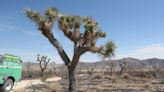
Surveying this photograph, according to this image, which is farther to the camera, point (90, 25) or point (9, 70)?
point (9, 70)

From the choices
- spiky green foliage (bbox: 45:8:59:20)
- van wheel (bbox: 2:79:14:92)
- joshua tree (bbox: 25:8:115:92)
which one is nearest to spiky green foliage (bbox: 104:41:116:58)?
joshua tree (bbox: 25:8:115:92)

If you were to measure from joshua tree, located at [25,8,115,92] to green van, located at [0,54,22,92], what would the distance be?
2.87 metres

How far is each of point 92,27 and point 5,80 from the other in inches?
254

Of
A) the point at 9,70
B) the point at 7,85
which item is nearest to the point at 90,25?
the point at 9,70

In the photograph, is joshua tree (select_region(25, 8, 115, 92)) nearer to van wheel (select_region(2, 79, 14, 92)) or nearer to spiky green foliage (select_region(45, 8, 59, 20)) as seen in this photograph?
spiky green foliage (select_region(45, 8, 59, 20))

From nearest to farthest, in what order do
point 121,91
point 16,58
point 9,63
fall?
point 9,63, point 16,58, point 121,91

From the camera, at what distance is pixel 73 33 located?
17.4 metres

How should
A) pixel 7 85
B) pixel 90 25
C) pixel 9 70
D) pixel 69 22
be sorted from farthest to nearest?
pixel 7 85 < pixel 9 70 < pixel 69 22 < pixel 90 25

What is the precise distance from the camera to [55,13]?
17.5 m

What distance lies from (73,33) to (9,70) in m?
4.81

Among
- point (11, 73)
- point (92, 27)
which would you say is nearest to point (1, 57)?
point (11, 73)

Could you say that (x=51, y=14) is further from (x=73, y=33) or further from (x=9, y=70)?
(x=9, y=70)

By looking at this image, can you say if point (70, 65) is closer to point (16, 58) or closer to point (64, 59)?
point (64, 59)

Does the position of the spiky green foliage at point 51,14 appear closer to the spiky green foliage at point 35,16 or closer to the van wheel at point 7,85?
the spiky green foliage at point 35,16
